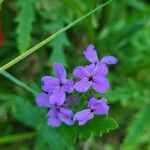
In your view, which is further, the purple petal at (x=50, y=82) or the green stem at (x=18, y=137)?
the green stem at (x=18, y=137)

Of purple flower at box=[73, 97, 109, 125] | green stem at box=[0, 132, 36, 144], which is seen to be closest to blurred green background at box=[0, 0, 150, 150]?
green stem at box=[0, 132, 36, 144]

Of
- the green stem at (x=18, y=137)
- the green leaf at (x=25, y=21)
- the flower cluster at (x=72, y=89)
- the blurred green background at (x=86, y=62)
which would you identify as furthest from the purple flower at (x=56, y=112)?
the green stem at (x=18, y=137)

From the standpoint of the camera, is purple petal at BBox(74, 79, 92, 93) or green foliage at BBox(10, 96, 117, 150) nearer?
purple petal at BBox(74, 79, 92, 93)

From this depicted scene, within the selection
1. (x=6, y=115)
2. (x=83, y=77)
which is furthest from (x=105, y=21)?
(x=83, y=77)

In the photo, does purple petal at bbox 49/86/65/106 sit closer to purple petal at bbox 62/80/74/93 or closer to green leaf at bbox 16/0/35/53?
purple petal at bbox 62/80/74/93

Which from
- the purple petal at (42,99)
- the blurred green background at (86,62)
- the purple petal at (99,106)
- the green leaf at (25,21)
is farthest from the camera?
the blurred green background at (86,62)

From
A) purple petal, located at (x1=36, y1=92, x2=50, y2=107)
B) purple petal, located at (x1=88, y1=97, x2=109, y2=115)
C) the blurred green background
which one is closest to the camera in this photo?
purple petal, located at (x1=88, y1=97, x2=109, y2=115)

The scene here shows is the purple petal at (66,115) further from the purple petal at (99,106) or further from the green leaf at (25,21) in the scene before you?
the green leaf at (25,21)

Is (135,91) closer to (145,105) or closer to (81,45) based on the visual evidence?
(145,105)
